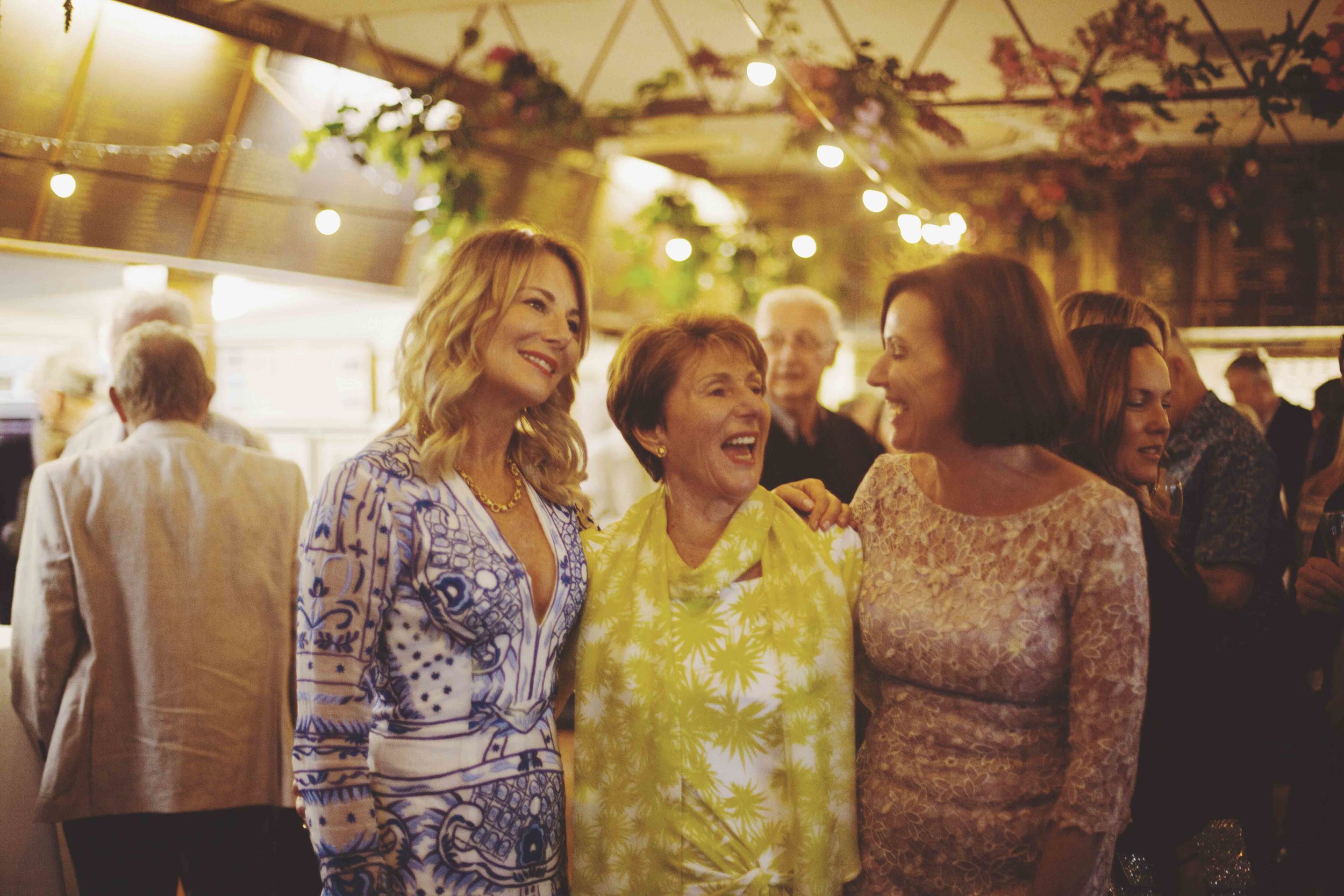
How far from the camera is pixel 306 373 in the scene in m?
5.42

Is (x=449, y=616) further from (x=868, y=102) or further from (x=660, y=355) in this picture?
(x=868, y=102)

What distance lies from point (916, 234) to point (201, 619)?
3.32m

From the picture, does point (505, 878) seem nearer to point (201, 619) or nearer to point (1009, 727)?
point (1009, 727)

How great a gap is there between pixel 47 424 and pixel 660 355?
290 cm

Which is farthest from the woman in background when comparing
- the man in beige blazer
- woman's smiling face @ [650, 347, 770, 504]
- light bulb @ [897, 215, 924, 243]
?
light bulb @ [897, 215, 924, 243]

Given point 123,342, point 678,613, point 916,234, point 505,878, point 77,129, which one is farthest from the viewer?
point 916,234

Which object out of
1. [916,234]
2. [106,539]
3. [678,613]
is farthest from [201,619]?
[916,234]

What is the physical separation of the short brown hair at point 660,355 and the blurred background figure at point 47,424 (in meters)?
2.69

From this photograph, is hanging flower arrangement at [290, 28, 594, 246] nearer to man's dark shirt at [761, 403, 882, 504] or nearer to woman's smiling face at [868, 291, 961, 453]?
man's dark shirt at [761, 403, 882, 504]

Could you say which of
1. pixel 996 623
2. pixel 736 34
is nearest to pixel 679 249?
pixel 736 34

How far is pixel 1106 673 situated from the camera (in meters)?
1.58

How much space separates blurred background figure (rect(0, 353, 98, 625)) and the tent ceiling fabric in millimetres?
1530

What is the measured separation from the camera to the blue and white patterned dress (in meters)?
1.69

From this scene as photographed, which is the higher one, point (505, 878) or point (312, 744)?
point (312, 744)
